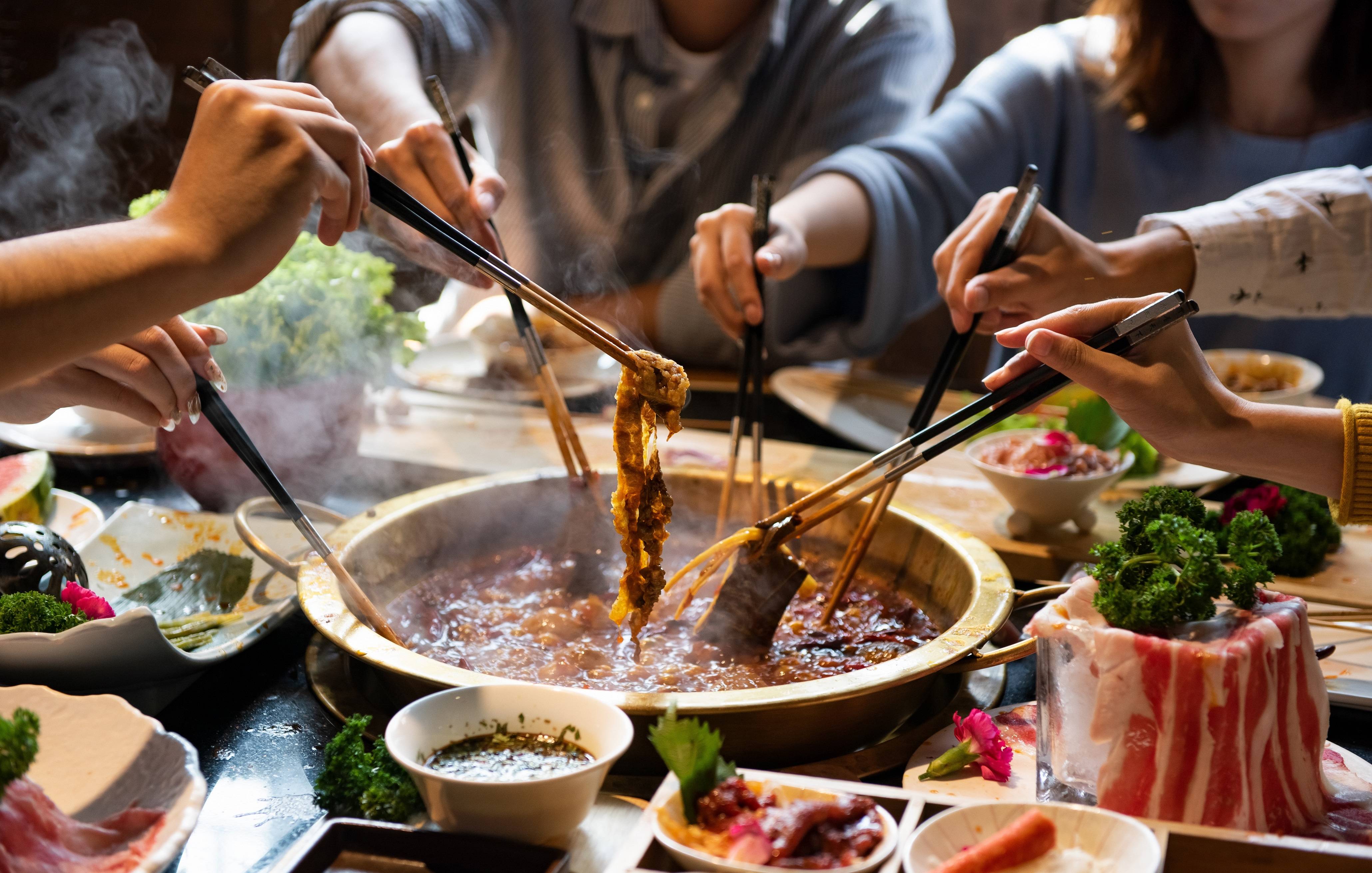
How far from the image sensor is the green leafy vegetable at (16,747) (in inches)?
48.7

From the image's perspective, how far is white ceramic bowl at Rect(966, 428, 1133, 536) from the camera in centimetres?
274

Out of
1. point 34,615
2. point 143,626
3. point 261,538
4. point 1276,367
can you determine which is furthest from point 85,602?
point 1276,367

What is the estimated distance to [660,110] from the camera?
488cm

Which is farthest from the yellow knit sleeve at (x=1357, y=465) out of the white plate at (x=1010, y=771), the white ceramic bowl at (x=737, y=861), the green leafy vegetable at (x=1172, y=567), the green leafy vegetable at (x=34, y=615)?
the green leafy vegetable at (x=34, y=615)

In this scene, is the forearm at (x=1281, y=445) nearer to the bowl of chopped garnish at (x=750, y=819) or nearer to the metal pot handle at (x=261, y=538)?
the bowl of chopped garnish at (x=750, y=819)

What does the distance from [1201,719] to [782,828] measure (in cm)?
70

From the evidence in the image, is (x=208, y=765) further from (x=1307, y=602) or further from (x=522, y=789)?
(x=1307, y=602)

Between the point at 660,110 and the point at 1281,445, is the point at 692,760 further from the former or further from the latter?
the point at 660,110

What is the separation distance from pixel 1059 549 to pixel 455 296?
3.93 m

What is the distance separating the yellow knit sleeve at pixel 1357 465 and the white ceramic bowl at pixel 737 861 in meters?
1.16

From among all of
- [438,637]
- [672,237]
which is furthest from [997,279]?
[672,237]

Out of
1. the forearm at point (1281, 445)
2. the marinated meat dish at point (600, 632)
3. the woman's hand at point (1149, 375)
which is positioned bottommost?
the marinated meat dish at point (600, 632)

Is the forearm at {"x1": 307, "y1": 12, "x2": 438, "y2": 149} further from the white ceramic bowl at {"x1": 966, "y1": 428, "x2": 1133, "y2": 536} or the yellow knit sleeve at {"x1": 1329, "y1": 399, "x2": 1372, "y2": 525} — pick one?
the yellow knit sleeve at {"x1": 1329, "y1": 399, "x2": 1372, "y2": 525}

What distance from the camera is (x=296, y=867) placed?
1327 mm
